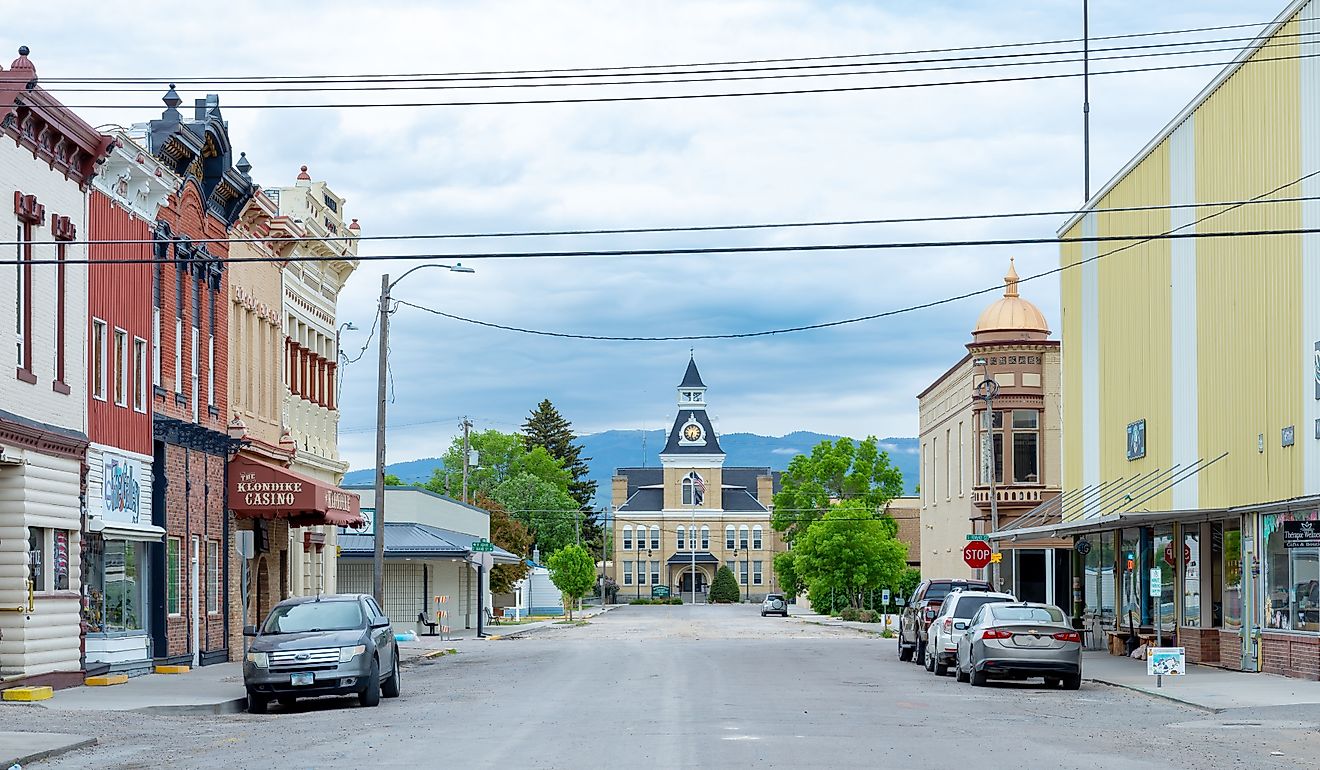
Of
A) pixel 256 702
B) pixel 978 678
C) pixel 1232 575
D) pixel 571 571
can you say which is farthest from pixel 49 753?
pixel 571 571

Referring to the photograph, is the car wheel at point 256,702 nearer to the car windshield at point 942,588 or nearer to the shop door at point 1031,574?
the car windshield at point 942,588

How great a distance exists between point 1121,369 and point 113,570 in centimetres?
2305

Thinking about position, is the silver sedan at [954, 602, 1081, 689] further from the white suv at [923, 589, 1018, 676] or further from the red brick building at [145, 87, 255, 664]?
the red brick building at [145, 87, 255, 664]

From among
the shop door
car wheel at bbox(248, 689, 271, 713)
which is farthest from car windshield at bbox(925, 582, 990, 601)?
the shop door

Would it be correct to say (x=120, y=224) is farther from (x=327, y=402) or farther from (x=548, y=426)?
(x=548, y=426)

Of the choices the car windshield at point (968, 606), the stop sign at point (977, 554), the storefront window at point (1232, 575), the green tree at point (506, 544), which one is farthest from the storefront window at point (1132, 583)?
the green tree at point (506, 544)

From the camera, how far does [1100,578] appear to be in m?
43.6

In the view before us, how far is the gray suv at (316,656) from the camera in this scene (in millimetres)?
23766

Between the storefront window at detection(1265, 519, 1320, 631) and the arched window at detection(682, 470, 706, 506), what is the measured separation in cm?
13865

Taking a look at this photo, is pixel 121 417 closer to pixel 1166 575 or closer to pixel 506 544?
pixel 1166 575

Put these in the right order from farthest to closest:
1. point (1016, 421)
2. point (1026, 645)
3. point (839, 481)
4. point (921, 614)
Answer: point (839, 481) → point (1016, 421) → point (921, 614) → point (1026, 645)

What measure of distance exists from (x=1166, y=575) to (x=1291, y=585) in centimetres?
800

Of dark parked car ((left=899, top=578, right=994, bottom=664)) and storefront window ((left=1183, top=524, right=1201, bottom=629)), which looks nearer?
storefront window ((left=1183, top=524, right=1201, bottom=629))

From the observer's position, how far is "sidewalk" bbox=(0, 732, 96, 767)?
16.4m
